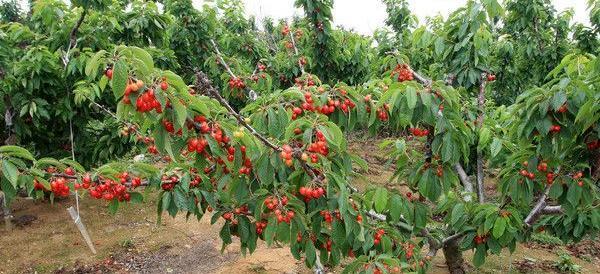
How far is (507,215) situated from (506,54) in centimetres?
504

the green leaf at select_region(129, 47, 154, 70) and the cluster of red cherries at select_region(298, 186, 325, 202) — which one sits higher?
the green leaf at select_region(129, 47, 154, 70)

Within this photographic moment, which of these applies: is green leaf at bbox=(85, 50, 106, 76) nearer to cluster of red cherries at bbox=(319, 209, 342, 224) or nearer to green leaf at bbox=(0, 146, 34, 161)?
green leaf at bbox=(0, 146, 34, 161)

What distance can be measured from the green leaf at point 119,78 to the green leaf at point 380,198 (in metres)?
1.95

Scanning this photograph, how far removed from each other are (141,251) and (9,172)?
5033mm

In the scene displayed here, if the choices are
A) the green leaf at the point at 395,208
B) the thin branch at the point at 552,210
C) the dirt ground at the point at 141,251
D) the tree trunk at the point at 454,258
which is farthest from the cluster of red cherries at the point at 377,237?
the dirt ground at the point at 141,251

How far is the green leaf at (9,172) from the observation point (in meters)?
2.10

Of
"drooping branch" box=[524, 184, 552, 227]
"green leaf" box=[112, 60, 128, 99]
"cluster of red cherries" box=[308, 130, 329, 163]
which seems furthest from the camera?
"drooping branch" box=[524, 184, 552, 227]

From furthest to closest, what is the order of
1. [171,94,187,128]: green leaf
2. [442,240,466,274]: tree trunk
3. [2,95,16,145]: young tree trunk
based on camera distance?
[2,95,16,145]: young tree trunk < [442,240,466,274]: tree trunk < [171,94,187,128]: green leaf

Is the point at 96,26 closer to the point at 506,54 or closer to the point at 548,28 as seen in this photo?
the point at 506,54

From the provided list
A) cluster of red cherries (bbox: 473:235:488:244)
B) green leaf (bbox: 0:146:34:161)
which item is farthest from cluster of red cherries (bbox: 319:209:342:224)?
cluster of red cherries (bbox: 473:235:488:244)

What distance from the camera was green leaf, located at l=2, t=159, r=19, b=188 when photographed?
6.89 ft

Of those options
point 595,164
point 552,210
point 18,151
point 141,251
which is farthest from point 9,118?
point 595,164

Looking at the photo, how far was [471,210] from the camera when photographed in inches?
157

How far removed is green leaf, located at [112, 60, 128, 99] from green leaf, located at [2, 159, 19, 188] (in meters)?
0.79
